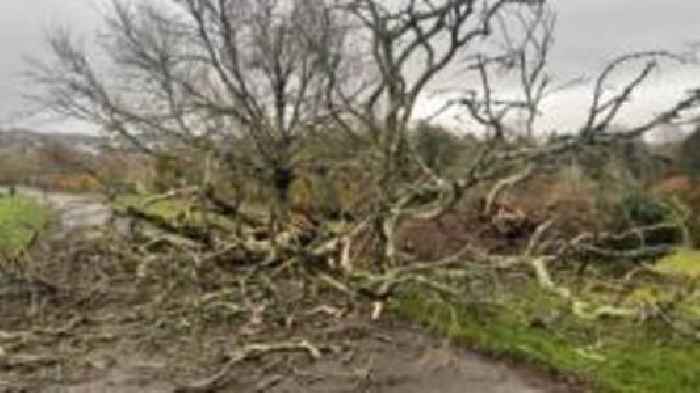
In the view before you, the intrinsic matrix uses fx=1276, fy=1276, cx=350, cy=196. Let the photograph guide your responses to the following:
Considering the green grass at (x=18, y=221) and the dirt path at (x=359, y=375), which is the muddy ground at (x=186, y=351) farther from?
the green grass at (x=18, y=221)

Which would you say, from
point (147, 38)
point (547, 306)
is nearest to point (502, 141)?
point (547, 306)

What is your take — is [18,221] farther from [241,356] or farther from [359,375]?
[359,375]

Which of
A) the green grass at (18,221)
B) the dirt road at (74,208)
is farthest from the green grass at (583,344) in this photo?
the green grass at (18,221)

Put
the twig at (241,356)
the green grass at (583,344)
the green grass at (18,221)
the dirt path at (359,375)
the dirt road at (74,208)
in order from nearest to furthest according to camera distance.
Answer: the twig at (241,356) < the dirt path at (359,375) < the green grass at (583,344) < the dirt road at (74,208) < the green grass at (18,221)

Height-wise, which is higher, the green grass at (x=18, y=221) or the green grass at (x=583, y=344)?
the green grass at (x=18, y=221)

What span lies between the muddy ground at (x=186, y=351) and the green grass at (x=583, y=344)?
A: 32 cm

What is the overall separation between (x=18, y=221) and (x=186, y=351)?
20.1m

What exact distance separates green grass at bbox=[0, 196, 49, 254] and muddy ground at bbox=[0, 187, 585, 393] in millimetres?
3869

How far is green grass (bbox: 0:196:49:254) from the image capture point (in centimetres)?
2593

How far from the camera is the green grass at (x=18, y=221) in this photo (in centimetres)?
2593

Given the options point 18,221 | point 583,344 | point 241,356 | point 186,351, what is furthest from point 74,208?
point 583,344

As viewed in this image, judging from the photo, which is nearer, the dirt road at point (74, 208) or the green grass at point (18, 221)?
the dirt road at point (74, 208)

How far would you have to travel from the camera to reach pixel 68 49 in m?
31.7

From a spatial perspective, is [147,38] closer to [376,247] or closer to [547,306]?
[376,247]
